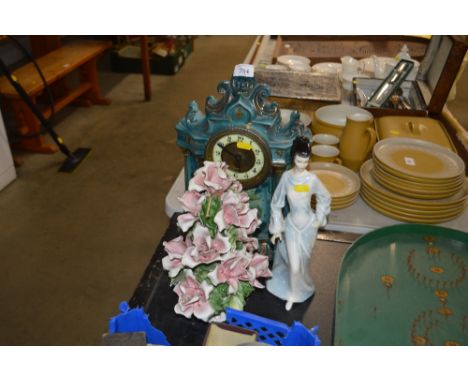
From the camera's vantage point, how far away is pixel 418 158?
1.58m

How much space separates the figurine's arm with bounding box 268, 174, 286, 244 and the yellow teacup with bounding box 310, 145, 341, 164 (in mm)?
558

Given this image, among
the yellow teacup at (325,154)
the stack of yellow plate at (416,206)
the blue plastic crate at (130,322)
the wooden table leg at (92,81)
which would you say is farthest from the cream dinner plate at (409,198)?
the wooden table leg at (92,81)

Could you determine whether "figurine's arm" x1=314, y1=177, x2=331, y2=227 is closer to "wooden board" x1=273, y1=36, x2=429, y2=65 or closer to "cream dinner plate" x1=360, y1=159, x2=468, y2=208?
"cream dinner plate" x1=360, y1=159, x2=468, y2=208

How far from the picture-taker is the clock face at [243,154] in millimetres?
1224

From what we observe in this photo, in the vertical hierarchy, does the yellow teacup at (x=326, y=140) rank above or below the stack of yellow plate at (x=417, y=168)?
→ below

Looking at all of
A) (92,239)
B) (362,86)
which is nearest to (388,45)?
(362,86)

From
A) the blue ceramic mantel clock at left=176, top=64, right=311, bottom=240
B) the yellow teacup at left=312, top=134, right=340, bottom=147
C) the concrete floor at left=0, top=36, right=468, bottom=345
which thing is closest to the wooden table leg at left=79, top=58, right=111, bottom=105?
the concrete floor at left=0, top=36, right=468, bottom=345

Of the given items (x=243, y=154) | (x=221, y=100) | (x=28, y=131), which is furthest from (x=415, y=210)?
(x=28, y=131)

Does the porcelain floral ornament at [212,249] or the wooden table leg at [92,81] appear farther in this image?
the wooden table leg at [92,81]

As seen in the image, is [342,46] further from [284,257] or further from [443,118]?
[284,257]

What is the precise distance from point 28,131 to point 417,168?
3097mm

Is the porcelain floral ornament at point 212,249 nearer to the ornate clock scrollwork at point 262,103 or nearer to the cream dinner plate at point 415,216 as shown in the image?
the ornate clock scrollwork at point 262,103

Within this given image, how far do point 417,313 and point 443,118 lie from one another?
48.7 inches

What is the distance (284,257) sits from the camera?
1.24 meters
